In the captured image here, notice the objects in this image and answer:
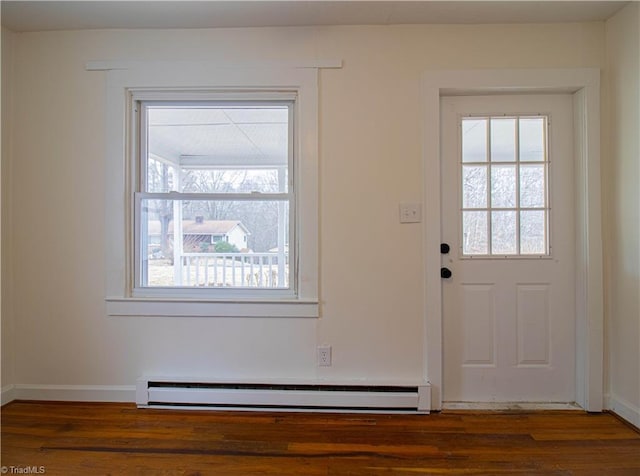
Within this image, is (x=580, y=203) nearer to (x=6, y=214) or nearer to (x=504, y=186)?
(x=504, y=186)

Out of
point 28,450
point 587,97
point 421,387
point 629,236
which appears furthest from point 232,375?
point 587,97

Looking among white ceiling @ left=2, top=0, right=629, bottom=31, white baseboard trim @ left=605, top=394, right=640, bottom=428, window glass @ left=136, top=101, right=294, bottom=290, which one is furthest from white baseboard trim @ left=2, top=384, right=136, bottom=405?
white baseboard trim @ left=605, top=394, right=640, bottom=428

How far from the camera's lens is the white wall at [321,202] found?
1.99 meters

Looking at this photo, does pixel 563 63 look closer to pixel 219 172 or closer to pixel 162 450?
→ pixel 219 172

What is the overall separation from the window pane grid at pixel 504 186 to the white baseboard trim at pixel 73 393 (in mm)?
2348

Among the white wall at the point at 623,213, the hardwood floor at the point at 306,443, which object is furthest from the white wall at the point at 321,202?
the hardwood floor at the point at 306,443

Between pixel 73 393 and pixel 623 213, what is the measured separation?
354 cm

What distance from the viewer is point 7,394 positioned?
2029 millimetres

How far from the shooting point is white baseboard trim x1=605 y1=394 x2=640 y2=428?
1800mm

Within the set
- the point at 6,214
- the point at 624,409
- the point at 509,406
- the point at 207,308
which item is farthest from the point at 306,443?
the point at 6,214

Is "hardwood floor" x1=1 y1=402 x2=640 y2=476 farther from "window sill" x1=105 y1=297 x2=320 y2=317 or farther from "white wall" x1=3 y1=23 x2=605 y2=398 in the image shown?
"window sill" x1=105 y1=297 x2=320 y2=317

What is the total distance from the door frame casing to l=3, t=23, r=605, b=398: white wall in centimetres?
6

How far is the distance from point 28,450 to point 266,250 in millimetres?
1580

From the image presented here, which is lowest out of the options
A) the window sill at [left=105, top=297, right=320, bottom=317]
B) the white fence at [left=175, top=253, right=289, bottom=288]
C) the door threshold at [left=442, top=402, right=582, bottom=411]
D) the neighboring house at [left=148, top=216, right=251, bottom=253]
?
the door threshold at [left=442, top=402, right=582, bottom=411]
